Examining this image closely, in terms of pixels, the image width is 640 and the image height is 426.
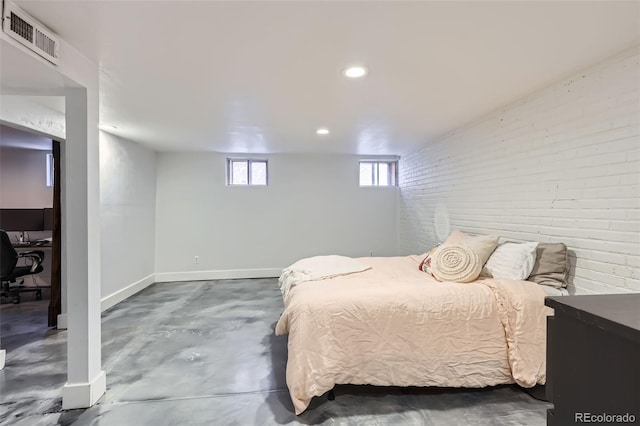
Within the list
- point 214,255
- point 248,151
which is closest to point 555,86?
point 248,151

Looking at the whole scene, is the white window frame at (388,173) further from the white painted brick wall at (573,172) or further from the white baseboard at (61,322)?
the white baseboard at (61,322)

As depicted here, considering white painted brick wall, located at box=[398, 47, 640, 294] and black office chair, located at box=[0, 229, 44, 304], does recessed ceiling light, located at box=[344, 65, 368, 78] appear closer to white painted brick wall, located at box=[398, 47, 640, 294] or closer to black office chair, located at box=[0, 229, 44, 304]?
white painted brick wall, located at box=[398, 47, 640, 294]

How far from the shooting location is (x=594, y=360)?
58cm

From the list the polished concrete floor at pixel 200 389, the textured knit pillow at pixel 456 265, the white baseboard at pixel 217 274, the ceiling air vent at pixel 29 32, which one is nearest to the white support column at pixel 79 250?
the polished concrete floor at pixel 200 389

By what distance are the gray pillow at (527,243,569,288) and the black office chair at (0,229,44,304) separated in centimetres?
568

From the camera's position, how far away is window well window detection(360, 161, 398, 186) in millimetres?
6016

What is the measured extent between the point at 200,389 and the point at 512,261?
261cm

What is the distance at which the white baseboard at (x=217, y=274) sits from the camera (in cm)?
541

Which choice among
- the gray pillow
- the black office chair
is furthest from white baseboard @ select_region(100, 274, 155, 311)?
the gray pillow

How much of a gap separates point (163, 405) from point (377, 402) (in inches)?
56.9

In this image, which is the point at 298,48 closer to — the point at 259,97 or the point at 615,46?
the point at 259,97

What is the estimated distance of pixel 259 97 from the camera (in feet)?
8.84

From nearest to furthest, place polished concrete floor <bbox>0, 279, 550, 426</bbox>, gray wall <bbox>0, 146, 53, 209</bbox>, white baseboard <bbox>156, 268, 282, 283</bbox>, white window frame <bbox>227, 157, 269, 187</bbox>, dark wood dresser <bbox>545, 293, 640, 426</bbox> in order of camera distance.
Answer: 1. dark wood dresser <bbox>545, 293, 640, 426</bbox>
2. polished concrete floor <bbox>0, 279, 550, 426</bbox>
3. gray wall <bbox>0, 146, 53, 209</bbox>
4. white baseboard <bbox>156, 268, 282, 283</bbox>
5. white window frame <bbox>227, 157, 269, 187</bbox>

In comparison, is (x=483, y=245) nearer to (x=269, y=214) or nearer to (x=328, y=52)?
(x=328, y=52)
